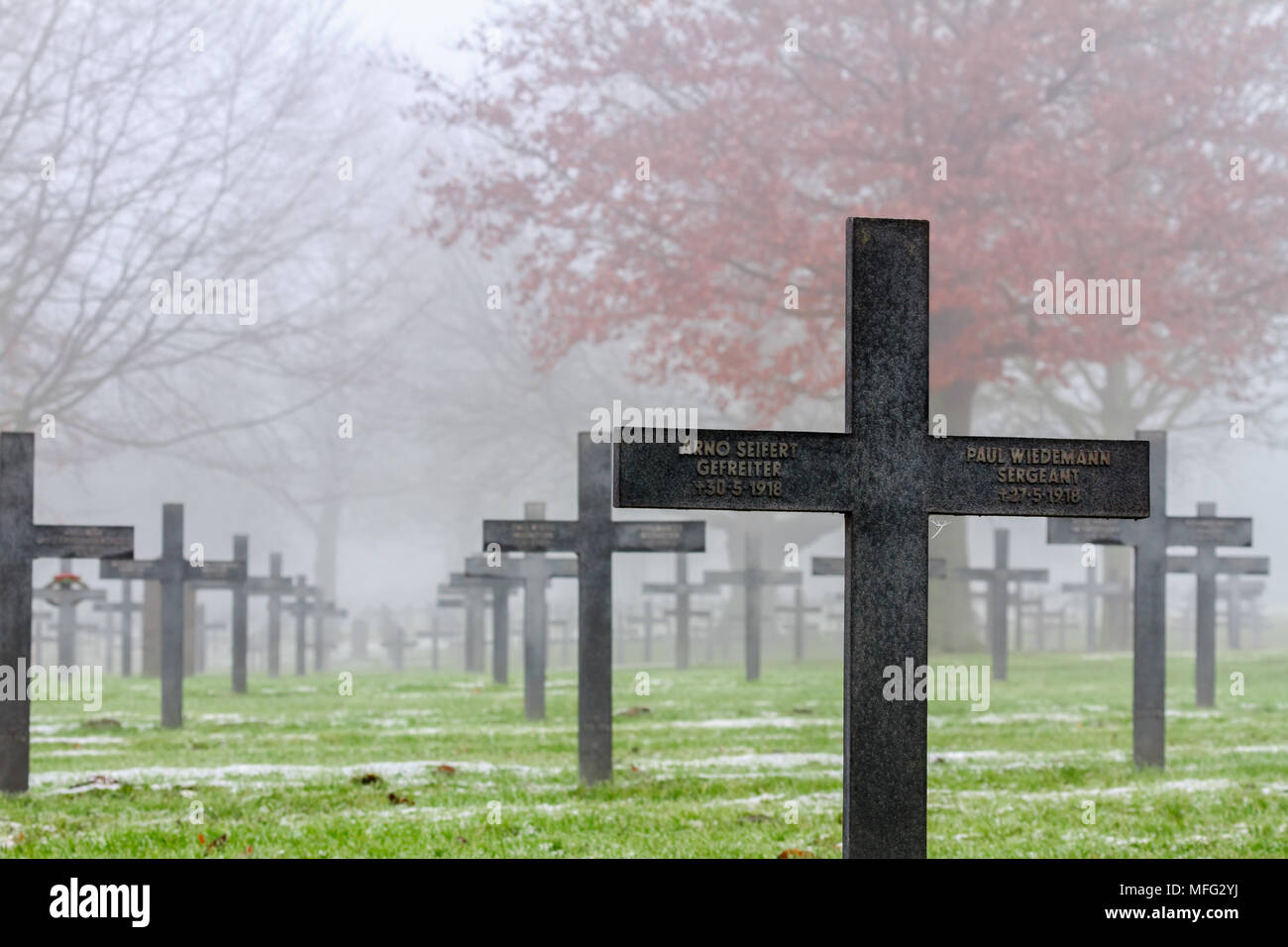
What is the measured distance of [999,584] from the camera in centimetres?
2197

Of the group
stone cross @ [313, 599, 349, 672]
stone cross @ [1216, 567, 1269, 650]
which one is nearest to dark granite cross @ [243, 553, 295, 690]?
stone cross @ [313, 599, 349, 672]

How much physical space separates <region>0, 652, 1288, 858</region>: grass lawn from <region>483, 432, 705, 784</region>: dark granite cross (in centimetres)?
37

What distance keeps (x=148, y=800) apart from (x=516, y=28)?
21442 mm

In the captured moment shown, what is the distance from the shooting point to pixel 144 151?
83.0 feet

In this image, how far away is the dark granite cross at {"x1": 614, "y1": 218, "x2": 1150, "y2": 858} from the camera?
18.9 feet

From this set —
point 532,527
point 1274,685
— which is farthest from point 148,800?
point 1274,685

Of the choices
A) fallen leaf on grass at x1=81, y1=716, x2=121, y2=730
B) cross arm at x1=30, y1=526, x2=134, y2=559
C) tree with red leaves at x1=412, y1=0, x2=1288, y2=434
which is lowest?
fallen leaf on grass at x1=81, y1=716, x2=121, y2=730

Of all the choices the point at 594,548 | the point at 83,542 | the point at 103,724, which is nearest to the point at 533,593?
the point at 103,724

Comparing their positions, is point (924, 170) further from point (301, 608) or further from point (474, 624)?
point (301, 608)

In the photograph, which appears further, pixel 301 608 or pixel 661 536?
pixel 301 608

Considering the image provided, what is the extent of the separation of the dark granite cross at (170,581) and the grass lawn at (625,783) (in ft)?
1.20

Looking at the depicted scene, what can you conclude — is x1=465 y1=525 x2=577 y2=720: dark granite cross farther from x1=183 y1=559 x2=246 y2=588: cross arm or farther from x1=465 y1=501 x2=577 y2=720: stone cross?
x1=183 y1=559 x2=246 y2=588: cross arm

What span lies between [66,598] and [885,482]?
18.6m
